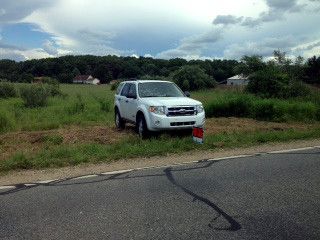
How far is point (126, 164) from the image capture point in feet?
31.4

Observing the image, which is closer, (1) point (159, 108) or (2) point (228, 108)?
(1) point (159, 108)

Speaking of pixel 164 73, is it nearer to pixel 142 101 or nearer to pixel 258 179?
pixel 142 101

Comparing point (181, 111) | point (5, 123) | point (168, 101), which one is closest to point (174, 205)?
point (181, 111)

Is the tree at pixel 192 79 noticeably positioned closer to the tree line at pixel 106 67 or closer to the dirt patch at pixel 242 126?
the tree line at pixel 106 67

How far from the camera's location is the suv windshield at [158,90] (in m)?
13.5

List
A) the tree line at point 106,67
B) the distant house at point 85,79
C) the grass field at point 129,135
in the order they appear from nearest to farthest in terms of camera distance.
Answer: the grass field at point 129,135 → the tree line at point 106,67 → the distant house at point 85,79

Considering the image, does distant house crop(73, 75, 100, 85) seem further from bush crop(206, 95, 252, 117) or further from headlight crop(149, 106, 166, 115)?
headlight crop(149, 106, 166, 115)

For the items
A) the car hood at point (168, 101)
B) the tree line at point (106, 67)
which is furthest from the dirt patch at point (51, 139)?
the tree line at point (106, 67)

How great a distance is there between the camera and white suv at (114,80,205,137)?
39.7 feet

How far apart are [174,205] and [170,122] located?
611 cm

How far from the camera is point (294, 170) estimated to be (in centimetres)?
819

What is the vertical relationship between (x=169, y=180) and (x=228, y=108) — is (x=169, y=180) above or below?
below

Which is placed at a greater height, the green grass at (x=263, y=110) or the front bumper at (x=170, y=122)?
the front bumper at (x=170, y=122)

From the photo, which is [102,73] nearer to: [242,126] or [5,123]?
[5,123]
